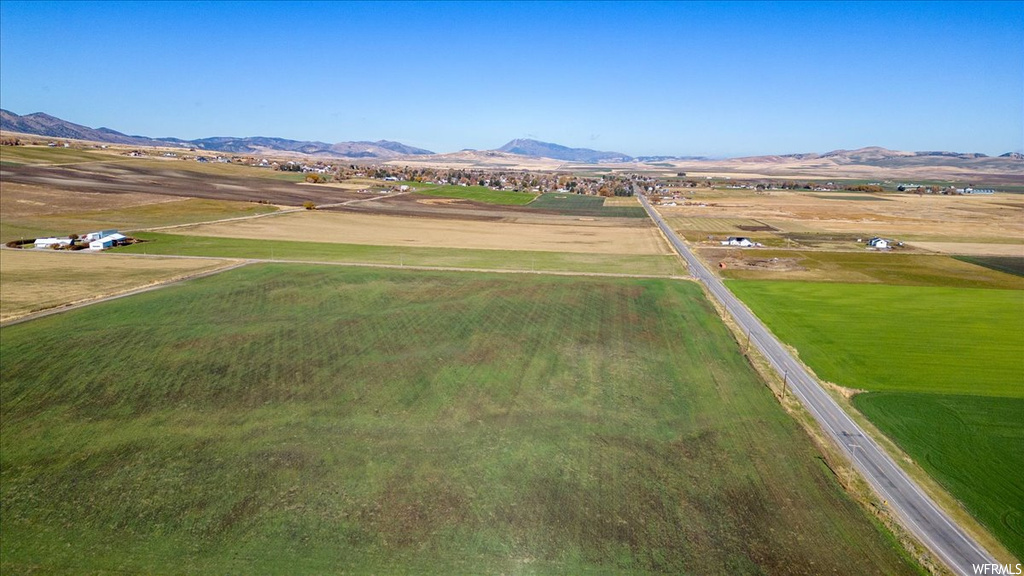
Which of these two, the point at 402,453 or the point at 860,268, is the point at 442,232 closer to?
the point at 860,268

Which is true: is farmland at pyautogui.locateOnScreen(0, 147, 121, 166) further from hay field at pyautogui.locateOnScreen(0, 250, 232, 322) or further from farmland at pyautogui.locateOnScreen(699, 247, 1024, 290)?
farmland at pyautogui.locateOnScreen(699, 247, 1024, 290)

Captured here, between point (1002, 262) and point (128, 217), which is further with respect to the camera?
point (128, 217)

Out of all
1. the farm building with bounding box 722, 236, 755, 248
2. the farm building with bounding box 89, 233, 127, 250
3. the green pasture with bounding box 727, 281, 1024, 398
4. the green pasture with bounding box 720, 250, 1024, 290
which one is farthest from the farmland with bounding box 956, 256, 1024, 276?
the farm building with bounding box 89, 233, 127, 250

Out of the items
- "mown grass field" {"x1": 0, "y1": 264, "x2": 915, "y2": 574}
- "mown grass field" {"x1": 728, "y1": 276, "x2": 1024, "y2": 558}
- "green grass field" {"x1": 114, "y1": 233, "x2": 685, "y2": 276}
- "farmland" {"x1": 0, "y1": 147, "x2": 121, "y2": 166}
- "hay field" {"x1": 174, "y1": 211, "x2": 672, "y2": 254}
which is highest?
Result: "farmland" {"x1": 0, "y1": 147, "x2": 121, "y2": 166}

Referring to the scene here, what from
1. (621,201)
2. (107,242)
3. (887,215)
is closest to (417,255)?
(107,242)

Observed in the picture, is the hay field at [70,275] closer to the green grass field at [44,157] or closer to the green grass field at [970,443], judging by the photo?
the green grass field at [970,443]

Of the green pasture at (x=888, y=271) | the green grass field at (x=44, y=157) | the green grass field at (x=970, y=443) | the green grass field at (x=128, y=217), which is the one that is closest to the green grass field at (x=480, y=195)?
the green grass field at (x=128, y=217)

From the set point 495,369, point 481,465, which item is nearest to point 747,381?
point 495,369
